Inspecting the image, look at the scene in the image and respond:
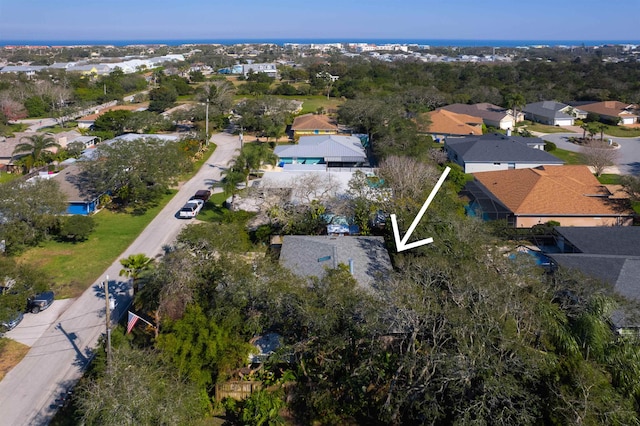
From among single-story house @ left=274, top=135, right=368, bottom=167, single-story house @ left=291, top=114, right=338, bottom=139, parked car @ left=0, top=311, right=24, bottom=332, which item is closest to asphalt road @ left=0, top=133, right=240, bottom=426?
parked car @ left=0, top=311, right=24, bottom=332

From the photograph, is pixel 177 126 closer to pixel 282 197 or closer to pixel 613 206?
pixel 282 197

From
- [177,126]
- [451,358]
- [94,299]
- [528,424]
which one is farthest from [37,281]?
[177,126]

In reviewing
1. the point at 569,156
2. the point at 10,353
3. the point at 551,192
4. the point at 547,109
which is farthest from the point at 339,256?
the point at 547,109

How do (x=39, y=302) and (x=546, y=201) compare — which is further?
(x=546, y=201)

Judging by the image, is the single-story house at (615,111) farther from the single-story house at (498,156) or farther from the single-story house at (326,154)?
the single-story house at (326,154)

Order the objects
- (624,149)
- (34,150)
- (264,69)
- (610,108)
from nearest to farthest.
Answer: (34,150) → (624,149) → (610,108) → (264,69)

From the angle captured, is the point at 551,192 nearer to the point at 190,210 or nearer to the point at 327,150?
the point at 327,150
